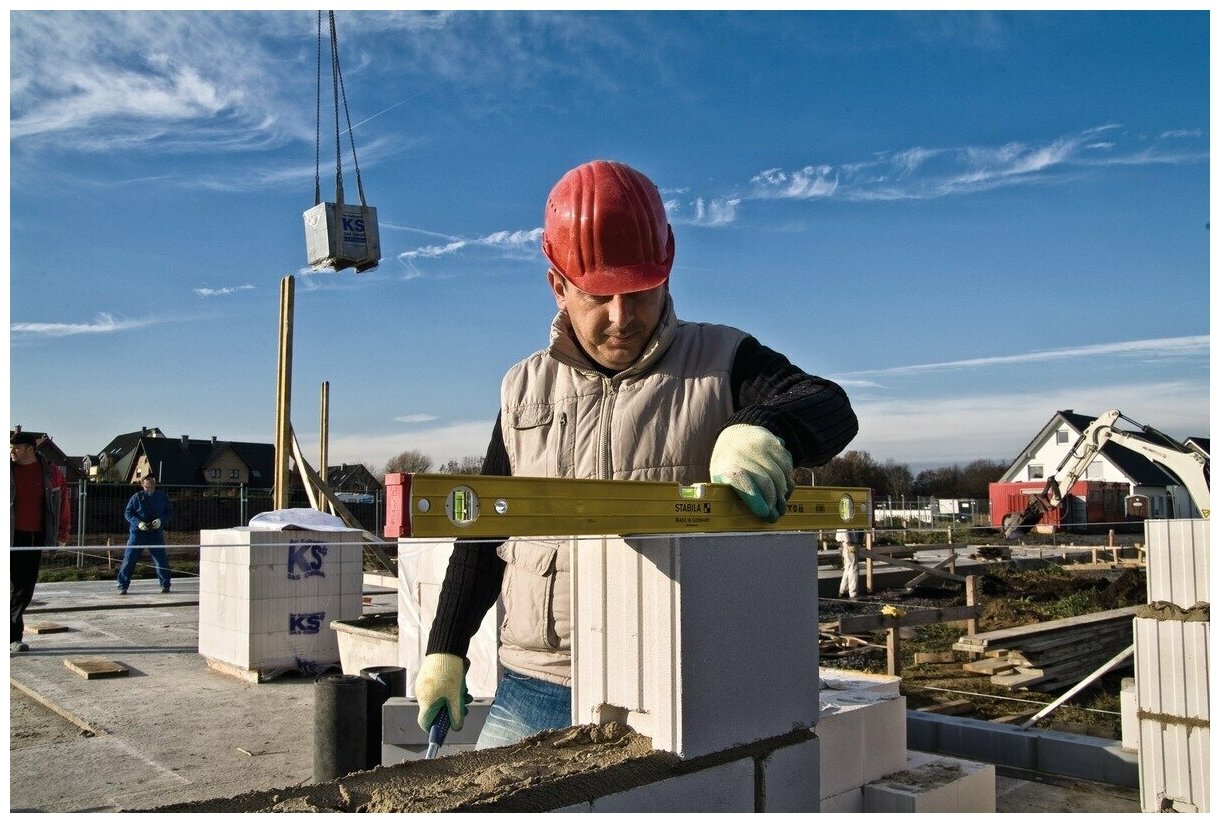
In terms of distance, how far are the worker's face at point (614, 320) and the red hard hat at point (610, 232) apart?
4cm

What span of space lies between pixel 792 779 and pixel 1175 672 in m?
3.25

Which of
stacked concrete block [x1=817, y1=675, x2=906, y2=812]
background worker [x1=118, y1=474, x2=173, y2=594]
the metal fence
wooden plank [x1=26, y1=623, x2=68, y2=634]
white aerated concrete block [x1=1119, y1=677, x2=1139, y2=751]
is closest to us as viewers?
stacked concrete block [x1=817, y1=675, x2=906, y2=812]

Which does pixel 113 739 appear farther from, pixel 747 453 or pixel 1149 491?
pixel 1149 491

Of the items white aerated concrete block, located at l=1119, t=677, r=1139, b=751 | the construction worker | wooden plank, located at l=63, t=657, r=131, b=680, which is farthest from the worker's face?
wooden plank, located at l=63, t=657, r=131, b=680

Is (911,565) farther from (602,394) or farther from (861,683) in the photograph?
(602,394)

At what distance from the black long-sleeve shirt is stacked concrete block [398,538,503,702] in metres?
2.90

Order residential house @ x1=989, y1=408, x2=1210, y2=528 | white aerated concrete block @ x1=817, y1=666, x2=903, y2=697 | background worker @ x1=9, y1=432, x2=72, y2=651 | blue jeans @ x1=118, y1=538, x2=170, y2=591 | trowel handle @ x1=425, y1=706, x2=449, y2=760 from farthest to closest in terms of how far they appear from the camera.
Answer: residential house @ x1=989, y1=408, x2=1210, y2=528 → blue jeans @ x1=118, y1=538, x2=170, y2=591 → background worker @ x1=9, y1=432, x2=72, y2=651 → white aerated concrete block @ x1=817, y1=666, x2=903, y2=697 → trowel handle @ x1=425, y1=706, x2=449, y2=760

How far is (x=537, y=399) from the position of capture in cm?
275

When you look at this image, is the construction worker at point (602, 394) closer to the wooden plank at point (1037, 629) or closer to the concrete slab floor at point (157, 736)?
the concrete slab floor at point (157, 736)

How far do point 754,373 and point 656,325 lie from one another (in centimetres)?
31

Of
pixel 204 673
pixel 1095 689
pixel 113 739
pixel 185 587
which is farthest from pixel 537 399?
pixel 185 587

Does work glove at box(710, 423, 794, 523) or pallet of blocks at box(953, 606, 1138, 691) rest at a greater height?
work glove at box(710, 423, 794, 523)

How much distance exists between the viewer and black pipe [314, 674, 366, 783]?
12.1 ft

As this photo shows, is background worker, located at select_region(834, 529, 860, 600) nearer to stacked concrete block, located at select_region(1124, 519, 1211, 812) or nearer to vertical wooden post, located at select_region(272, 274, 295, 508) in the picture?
vertical wooden post, located at select_region(272, 274, 295, 508)
